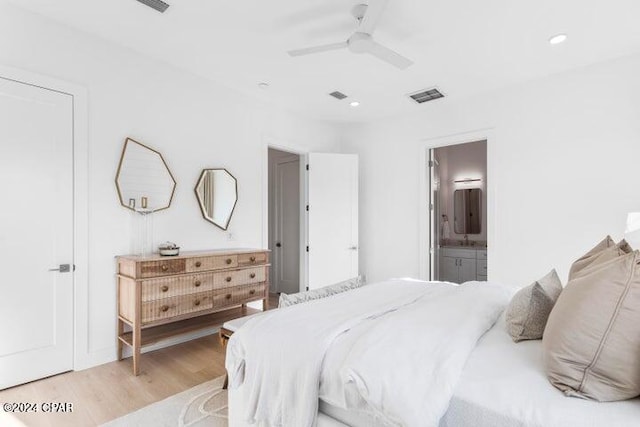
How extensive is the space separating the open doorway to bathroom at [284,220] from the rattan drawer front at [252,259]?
1821 millimetres

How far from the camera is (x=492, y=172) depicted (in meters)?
3.83

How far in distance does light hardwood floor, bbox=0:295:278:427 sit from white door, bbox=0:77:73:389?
0.65 ft

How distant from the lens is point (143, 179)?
307 cm

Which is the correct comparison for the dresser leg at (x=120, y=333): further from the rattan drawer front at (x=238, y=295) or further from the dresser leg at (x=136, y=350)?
the rattan drawer front at (x=238, y=295)

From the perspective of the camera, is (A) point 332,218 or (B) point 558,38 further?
(A) point 332,218

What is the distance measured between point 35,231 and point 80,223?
28 centimetres

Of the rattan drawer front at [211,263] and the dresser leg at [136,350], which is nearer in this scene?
the dresser leg at [136,350]

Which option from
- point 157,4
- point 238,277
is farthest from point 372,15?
point 238,277

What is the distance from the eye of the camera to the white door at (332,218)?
4652 mm

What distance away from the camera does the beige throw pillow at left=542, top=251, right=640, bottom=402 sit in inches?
38.9

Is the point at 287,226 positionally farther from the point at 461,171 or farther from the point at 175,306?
the point at 461,171

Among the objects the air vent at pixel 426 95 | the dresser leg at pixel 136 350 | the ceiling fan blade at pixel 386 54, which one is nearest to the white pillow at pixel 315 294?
the dresser leg at pixel 136 350

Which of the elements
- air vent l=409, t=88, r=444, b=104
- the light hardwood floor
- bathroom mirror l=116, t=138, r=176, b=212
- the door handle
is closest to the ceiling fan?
air vent l=409, t=88, r=444, b=104

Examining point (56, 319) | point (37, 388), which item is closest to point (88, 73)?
point (56, 319)
